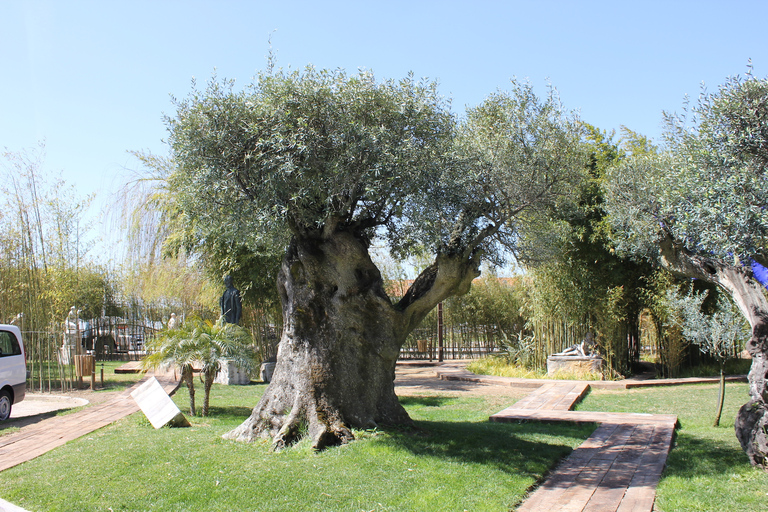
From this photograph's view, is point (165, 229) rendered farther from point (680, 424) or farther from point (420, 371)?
point (680, 424)

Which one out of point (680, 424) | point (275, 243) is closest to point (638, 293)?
point (680, 424)

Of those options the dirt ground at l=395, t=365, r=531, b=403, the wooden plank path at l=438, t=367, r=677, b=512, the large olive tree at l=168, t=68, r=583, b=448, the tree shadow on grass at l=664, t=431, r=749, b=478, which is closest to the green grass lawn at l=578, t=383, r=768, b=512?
the tree shadow on grass at l=664, t=431, r=749, b=478

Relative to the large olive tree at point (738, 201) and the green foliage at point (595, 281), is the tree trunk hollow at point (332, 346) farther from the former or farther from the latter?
the green foliage at point (595, 281)

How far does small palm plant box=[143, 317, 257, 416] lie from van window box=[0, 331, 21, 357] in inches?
101

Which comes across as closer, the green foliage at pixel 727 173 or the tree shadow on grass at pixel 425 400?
the green foliage at pixel 727 173

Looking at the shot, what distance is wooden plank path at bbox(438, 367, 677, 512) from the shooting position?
456cm

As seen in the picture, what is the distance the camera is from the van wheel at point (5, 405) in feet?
28.3

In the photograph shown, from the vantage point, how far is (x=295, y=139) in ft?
19.1

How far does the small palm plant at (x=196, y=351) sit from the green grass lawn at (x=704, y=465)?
619 centimetres

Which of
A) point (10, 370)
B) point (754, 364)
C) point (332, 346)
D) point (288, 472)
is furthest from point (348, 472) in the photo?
point (10, 370)

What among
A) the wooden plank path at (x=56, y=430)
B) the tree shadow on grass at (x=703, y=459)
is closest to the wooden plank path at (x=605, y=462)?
the tree shadow on grass at (x=703, y=459)

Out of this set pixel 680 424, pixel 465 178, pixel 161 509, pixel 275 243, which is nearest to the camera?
pixel 161 509

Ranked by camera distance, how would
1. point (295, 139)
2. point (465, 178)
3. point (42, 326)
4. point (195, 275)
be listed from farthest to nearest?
point (195, 275), point (42, 326), point (465, 178), point (295, 139)

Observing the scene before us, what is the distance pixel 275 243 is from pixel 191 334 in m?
2.39
